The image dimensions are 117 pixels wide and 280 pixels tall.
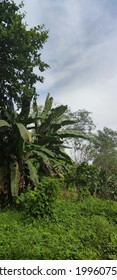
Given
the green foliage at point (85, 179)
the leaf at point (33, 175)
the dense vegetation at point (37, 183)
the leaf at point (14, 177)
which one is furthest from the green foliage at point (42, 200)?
the green foliage at point (85, 179)

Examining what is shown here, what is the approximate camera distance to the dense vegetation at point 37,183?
3.63 m

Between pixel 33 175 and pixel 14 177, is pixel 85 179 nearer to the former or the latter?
pixel 33 175

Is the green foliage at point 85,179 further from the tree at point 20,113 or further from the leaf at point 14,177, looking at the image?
the leaf at point 14,177

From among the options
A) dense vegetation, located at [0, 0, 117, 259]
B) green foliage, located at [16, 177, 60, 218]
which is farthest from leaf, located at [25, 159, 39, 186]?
green foliage, located at [16, 177, 60, 218]

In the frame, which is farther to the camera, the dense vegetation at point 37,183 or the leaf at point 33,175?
the leaf at point 33,175

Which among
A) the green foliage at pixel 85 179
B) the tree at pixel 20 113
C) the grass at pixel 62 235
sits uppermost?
the tree at pixel 20 113

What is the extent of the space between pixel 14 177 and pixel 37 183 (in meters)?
0.49

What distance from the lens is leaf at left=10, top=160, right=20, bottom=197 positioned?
5.48 m

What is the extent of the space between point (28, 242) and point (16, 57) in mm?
4567

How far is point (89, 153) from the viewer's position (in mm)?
15188

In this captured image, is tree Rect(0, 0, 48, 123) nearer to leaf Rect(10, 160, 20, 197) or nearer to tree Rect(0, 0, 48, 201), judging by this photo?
tree Rect(0, 0, 48, 201)

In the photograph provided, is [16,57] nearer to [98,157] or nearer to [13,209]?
[13,209]
